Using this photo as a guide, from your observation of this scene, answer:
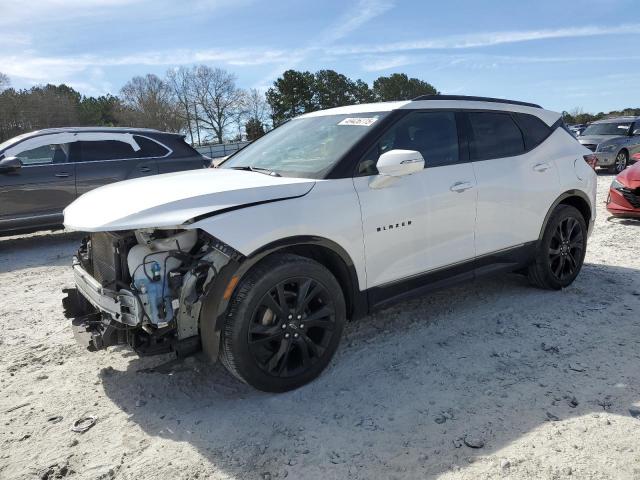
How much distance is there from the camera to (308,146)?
384 centimetres

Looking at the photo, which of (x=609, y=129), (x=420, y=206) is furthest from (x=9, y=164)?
(x=609, y=129)

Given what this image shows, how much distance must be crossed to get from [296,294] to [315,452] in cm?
94

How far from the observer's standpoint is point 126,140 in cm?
843

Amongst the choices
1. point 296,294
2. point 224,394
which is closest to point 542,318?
point 296,294

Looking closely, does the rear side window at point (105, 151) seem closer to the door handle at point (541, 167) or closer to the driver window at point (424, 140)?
the driver window at point (424, 140)

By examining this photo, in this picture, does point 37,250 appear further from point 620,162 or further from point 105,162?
point 620,162

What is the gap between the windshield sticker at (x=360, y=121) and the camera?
3.67 meters

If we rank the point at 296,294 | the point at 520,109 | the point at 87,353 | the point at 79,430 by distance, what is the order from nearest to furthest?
the point at 79,430 → the point at 296,294 → the point at 87,353 → the point at 520,109

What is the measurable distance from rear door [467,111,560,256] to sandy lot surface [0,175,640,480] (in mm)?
724

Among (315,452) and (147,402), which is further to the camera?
(147,402)

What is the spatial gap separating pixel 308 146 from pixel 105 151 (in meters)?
5.70

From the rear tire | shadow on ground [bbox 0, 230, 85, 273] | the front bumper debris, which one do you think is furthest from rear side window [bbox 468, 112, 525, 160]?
shadow on ground [bbox 0, 230, 85, 273]

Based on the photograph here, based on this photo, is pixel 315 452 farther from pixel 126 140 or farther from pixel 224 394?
pixel 126 140

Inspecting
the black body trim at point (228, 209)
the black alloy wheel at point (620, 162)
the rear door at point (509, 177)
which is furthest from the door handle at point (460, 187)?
the black alloy wheel at point (620, 162)
